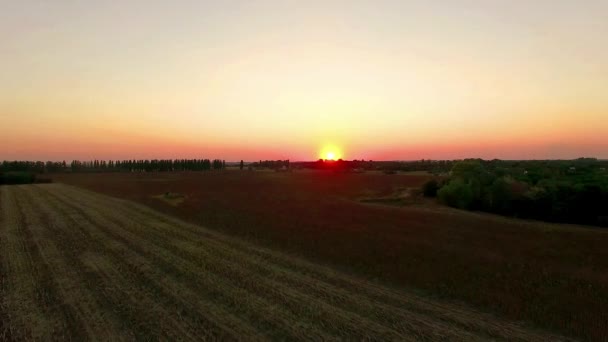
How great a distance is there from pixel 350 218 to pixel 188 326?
15030 mm

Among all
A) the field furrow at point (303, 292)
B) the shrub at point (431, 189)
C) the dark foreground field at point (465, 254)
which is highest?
the shrub at point (431, 189)

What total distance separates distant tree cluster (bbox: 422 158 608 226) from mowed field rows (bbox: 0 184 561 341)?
17705mm

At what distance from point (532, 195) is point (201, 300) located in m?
22.0

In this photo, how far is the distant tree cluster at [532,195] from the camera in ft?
67.4

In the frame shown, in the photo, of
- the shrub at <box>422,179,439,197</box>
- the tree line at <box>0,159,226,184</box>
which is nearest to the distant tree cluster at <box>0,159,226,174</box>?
the tree line at <box>0,159,226,184</box>

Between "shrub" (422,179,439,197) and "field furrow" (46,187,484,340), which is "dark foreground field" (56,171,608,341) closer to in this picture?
"field furrow" (46,187,484,340)

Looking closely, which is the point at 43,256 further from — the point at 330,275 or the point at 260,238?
the point at 330,275

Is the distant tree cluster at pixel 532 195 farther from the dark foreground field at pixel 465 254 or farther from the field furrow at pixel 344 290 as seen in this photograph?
the field furrow at pixel 344 290

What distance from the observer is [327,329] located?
7105 millimetres

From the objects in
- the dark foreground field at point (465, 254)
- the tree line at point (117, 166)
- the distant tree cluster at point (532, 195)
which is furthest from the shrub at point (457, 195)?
the tree line at point (117, 166)

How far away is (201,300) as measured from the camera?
8.62 metres

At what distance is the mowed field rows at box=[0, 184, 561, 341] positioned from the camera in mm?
7031

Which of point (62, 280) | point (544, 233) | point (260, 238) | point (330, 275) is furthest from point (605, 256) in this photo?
point (62, 280)

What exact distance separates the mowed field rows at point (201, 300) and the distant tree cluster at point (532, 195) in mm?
17705
